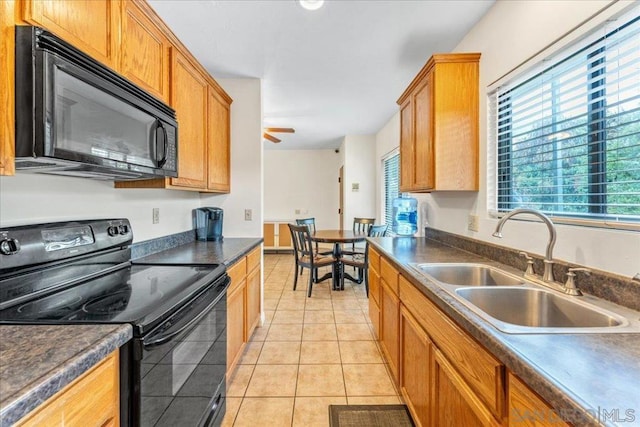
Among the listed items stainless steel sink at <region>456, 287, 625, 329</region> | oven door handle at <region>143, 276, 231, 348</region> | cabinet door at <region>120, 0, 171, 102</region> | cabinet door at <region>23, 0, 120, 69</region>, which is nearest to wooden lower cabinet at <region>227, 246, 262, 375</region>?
oven door handle at <region>143, 276, 231, 348</region>

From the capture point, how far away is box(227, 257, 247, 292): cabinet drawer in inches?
76.1

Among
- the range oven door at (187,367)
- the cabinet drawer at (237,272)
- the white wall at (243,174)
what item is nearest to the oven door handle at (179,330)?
the range oven door at (187,367)

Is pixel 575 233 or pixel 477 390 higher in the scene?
pixel 575 233

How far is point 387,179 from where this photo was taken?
5113 millimetres

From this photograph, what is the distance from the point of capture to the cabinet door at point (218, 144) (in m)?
2.44

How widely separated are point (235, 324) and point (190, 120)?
1438mm

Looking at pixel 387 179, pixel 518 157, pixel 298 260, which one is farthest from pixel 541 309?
pixel 387 179

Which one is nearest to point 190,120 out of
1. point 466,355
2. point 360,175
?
point 466,355

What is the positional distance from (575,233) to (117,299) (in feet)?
6.15

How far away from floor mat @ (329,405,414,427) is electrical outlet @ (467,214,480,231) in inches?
49.0

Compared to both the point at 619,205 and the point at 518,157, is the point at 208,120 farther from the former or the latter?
the point at 619,205

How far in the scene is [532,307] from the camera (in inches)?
50.1

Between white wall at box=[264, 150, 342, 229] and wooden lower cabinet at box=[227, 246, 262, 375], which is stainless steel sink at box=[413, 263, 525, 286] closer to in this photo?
wooden lower cabinet at box=[227, 246, 262, 375]

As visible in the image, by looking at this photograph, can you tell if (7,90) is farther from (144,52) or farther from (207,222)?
(207,222)
